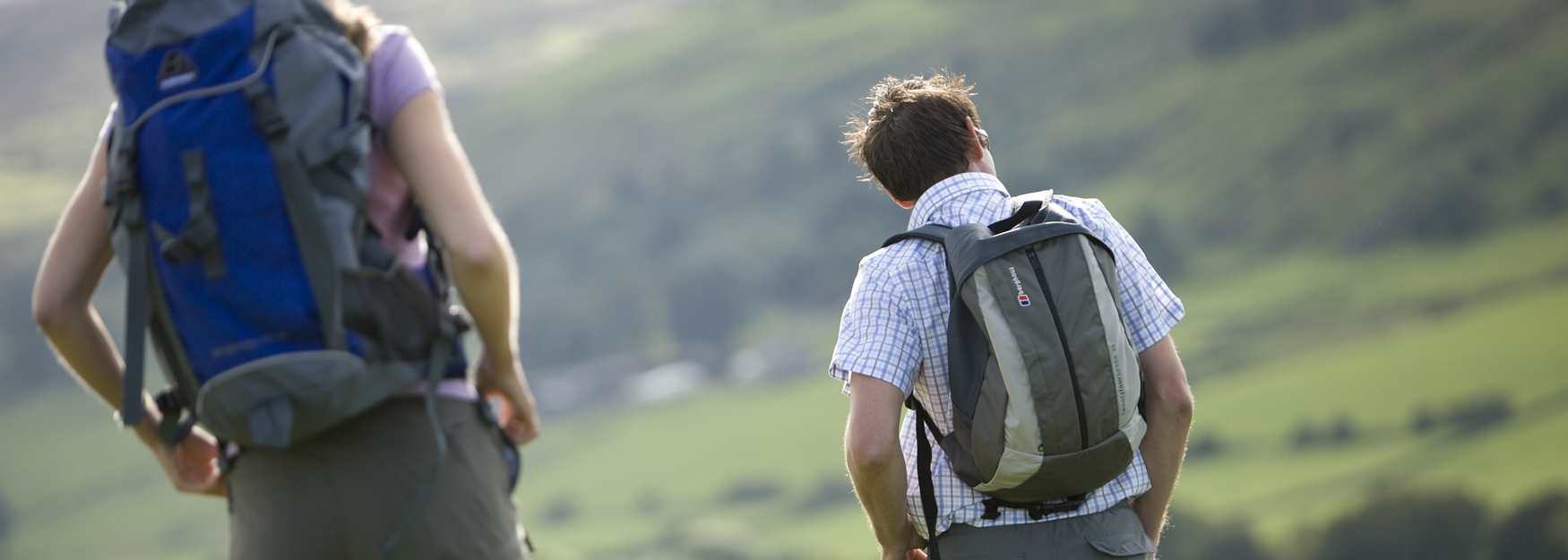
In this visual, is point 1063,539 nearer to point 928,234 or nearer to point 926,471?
point 926,471

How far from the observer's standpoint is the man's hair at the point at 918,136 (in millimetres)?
4316

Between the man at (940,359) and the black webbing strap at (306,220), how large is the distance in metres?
1.25

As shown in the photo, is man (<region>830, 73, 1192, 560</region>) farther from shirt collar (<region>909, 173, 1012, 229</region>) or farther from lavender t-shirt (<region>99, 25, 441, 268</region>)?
lavender t-shirt (<region>99, 25, 441, 268</region>)

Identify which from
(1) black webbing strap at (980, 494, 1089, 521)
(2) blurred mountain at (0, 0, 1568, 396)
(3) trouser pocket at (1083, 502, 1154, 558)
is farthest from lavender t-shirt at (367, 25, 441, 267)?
(2) blurred mountain at (0, 0, 1568, 396)

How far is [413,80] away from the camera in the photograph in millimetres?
3570

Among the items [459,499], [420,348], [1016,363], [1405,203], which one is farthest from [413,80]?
[1405,203]

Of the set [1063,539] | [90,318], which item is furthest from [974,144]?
[90,318]

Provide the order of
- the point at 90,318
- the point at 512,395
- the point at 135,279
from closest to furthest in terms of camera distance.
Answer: the point at 135,279
the point at 512,395
the point at 90,318

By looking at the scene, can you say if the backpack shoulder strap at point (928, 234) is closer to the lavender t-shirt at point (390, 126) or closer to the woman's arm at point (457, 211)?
the woman's arm at point (457, 211)

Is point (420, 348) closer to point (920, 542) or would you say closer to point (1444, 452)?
point (920, 542)

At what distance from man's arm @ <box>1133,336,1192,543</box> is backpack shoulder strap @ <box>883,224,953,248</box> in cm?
62

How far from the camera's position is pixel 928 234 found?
415 centimetres

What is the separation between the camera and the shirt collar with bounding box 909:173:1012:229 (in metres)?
4.24

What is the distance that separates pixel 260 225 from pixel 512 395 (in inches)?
26.2
